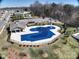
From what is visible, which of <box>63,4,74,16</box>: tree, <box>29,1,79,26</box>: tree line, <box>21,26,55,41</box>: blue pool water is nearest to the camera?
<box>21,26,55,41</box>: blue pool water

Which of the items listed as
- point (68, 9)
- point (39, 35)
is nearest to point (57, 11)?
point (68, 9)

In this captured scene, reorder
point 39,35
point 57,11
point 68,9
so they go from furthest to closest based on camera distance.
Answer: point 68,9
point 57,11
point 39,35

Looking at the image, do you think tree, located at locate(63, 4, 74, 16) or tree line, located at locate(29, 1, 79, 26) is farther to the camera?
tree, located at locate(63, 4, 74, 16)

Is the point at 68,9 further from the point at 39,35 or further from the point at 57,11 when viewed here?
the point at 39,35

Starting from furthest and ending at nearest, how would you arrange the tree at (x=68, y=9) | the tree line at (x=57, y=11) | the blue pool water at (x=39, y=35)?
the tree at (x=68, y=9) → the tree line at (x=57, y=11) → the blue pool water at (x=39, y=35)

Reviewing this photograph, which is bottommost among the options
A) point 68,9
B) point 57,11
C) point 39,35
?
point 39,35

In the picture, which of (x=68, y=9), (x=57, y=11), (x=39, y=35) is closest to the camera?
(x=39, y=35)

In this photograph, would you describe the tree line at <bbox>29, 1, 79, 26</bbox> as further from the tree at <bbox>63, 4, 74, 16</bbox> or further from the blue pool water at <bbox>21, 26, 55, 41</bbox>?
the blue pool water at <bbox>21, 26, 55, 41</bbox>


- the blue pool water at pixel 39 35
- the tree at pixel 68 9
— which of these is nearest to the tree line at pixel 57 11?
the tree at pixel 68 9

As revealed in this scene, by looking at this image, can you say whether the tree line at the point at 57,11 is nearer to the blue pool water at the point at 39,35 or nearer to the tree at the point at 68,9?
the tree at the point at 68,9

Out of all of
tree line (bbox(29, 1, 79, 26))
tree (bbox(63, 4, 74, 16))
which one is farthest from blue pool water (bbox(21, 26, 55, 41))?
tree (bbox(63, 4, 74, 16))

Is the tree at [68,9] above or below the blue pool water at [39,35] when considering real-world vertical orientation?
above

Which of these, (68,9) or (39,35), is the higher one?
(68,9)

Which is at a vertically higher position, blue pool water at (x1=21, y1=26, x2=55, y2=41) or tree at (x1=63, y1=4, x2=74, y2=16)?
tree at (x1=63, y1=4, x2=74, y2=16)
